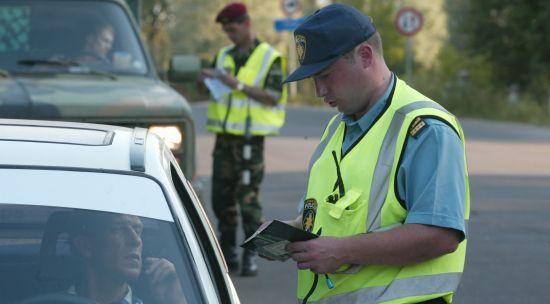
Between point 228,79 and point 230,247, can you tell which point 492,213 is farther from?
point 228,79

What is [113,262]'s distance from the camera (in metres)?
3.59

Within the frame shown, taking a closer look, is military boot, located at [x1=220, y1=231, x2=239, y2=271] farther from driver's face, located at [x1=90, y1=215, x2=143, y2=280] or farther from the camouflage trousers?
driver's face, located at [x1=90, y1=215, x2=143, y2=280]

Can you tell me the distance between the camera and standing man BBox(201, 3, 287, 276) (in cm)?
902

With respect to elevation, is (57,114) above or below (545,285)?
above

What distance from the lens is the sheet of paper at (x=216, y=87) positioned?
29.9 ft

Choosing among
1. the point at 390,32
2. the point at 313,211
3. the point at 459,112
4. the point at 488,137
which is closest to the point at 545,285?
the point at 313,211

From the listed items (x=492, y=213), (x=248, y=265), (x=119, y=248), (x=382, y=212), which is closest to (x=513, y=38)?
(x=492, y=213)

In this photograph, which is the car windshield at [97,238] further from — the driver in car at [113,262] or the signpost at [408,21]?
the signpost at [408,21]

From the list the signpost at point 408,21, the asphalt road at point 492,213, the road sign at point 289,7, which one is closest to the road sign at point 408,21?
the signpost at point 408,21

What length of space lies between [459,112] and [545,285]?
3033cm

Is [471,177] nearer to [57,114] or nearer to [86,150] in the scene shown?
[57,114]

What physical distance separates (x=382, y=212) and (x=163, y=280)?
73 centimetres

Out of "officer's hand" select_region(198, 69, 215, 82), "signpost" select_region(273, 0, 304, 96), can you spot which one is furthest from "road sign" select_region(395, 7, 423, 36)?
"officer's hand" select_region(198, 69, 215, 82)

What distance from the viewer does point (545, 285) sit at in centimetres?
880
